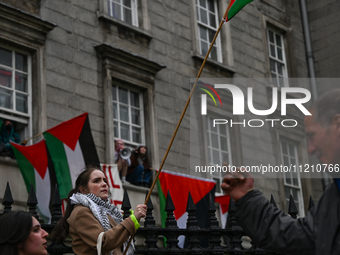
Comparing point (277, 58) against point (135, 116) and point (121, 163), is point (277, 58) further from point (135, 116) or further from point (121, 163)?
point (121, 163)

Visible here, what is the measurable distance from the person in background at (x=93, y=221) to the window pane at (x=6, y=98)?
660cm

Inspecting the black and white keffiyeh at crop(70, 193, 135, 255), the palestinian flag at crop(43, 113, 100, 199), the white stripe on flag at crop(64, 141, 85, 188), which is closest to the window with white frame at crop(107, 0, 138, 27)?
the palestinian flag at crop(43, 113, 100, 199)

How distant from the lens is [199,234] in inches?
260

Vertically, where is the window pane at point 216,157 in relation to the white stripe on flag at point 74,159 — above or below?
above

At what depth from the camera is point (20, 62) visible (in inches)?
488

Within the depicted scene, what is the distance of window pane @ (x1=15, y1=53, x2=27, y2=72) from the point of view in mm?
12320

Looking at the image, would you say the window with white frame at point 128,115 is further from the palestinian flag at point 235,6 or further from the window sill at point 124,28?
the palestinian flag at point 235,6

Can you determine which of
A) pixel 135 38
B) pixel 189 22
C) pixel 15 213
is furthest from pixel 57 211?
pixel 189 22

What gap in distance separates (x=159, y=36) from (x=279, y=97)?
5.44 metres

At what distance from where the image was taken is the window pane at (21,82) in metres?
12.2

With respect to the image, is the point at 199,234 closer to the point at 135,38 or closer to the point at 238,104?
the point at 135,38

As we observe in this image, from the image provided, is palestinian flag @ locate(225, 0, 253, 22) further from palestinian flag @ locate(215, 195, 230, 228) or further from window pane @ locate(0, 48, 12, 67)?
palestinian flag @ locate(215, 195, 230, 228)

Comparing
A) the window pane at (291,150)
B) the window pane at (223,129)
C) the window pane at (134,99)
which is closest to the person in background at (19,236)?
the window pane at (134,99)

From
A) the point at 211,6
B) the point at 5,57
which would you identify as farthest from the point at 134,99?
the point at 211,6
